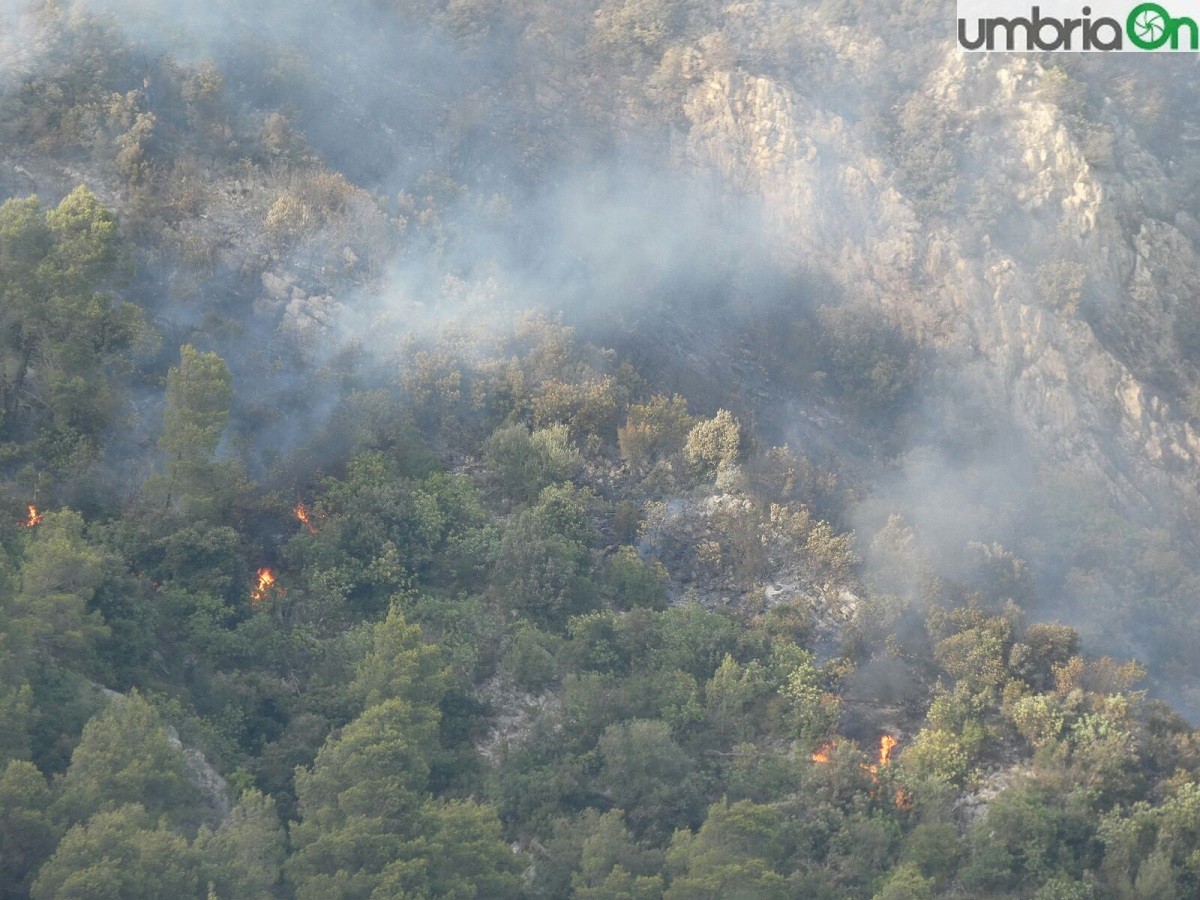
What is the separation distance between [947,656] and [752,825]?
705 centimetres

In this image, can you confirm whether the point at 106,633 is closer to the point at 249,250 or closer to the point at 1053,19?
the point at 249,250

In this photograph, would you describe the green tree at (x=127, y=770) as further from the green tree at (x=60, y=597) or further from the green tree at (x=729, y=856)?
the green tree at (x=729, y=856)

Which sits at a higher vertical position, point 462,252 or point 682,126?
point 682,126

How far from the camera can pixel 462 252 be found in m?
41.2

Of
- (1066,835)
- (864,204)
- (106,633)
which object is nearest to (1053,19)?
(864,204)

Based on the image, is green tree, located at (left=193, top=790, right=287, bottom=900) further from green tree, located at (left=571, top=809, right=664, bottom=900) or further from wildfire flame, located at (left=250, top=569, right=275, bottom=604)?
wildfire flame, located at (left=250, top=569, right=275, bottom=604)

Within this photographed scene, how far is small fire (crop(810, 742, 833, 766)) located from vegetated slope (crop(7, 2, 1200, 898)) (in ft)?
0.40

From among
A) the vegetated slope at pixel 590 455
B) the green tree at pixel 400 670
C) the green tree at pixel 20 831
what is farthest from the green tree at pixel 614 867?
the green tree at pixel 20 831

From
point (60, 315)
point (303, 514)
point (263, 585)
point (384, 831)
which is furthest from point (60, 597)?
point (60, 315)

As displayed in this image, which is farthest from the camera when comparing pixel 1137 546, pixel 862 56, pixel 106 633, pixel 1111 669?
pixel 862 56

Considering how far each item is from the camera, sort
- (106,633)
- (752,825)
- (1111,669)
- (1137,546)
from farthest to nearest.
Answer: (1137,546) → (1111,669) → (106,633) → (752,825)

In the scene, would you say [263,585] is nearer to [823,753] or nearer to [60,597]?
[60,597]

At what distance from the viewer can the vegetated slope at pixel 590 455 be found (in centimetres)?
2742

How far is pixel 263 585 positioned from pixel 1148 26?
112 ft
